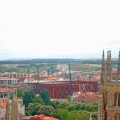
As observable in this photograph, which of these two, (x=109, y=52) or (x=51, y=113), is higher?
(x=109, y=52)

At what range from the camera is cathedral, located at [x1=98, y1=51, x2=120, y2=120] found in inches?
1064

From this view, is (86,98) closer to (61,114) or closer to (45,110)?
(45,110)

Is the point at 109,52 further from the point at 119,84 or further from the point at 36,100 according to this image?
the point at 36,100

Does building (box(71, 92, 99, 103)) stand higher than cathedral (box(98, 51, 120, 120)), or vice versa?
cathedral (box(98, 51, 120, 120))

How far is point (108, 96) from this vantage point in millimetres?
27469

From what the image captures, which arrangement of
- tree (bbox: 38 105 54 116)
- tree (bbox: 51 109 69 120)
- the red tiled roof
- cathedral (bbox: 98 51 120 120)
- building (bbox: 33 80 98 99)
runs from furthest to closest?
building (bbox: 33 80 98 99), the red tiled roof, tree (bbox: 38 105 54 116), tree (bbox: 51 109 69 120), cathedral (bbox: 98 51 120 120)

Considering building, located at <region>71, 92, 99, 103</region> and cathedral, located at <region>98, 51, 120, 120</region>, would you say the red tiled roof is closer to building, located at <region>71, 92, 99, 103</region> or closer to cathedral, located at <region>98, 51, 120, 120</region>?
building, located at <region>71, 92, 99, 103</region>

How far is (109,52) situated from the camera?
28.4 m

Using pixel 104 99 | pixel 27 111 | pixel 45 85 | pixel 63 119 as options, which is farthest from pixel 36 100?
pixel 104 99

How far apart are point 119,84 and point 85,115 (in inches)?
2022

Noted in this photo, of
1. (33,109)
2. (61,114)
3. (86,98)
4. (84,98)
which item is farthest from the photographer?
(84,98)

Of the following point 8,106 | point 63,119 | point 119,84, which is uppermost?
point 119,84

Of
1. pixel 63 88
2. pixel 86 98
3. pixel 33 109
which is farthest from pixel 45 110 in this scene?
pixel 63 88

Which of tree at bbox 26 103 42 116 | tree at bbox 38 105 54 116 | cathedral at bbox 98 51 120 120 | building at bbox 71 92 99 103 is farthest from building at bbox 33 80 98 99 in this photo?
cathedral at bbox 98 51 120 120
